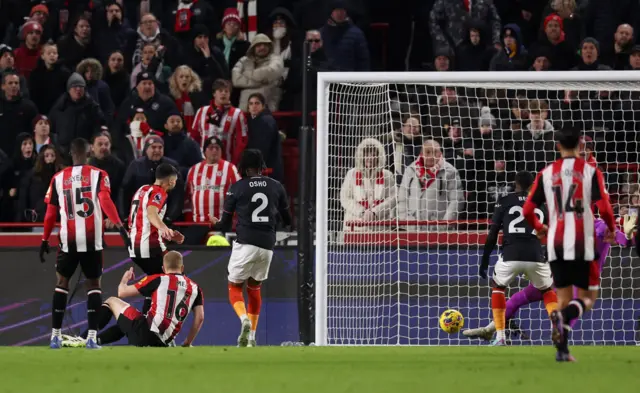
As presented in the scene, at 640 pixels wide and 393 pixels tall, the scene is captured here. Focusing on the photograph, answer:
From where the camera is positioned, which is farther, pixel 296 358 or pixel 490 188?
pixel 490 188

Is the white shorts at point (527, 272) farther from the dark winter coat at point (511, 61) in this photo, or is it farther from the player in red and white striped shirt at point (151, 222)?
the dark winter coat at point (511, 61)

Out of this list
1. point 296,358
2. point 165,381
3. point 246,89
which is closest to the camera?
point 165,381

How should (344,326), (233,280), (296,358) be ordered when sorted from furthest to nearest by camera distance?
1. (344,326)
2. (233,280)
3. (296,358)

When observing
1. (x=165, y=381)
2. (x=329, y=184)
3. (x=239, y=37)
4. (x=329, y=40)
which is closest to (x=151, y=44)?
(x=239, y=37)

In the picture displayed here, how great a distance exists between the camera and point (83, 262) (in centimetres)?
1205

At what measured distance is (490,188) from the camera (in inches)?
570

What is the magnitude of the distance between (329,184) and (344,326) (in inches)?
61.6

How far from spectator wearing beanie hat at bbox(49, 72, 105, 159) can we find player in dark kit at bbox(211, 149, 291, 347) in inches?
156

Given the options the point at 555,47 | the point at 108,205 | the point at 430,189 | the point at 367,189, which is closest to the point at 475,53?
the point at 555,47

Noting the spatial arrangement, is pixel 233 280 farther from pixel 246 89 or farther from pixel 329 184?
pixel 246 89

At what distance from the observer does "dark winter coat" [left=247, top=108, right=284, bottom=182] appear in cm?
1543

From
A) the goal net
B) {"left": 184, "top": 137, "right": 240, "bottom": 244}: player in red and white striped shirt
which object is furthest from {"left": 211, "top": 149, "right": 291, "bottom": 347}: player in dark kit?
{"left": 184, "top": 137, "right": 240, "bottom": 244}: player in red and white striped shirt

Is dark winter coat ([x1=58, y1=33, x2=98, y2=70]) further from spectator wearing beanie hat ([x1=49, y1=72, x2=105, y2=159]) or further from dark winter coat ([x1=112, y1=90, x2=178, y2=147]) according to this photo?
dark winter coat ([x1=112, y1=90, x2=178, y2=147])

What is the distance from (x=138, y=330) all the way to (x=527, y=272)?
3.77 metres
